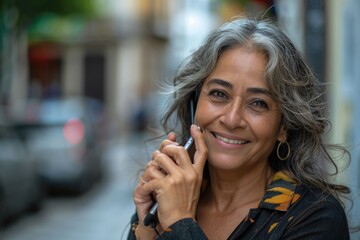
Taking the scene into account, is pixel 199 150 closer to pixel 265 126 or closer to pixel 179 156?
pixel 179 156

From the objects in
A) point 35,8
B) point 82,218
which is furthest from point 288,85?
point 35,8

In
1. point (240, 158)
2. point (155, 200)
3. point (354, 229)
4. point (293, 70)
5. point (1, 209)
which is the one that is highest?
point (293, 70)

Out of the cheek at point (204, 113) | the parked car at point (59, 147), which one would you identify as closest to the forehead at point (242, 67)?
the cheek at point (204, 113)

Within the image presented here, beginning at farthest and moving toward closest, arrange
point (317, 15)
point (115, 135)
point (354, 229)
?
point (115, 135), point (317, 15), point (354, 229)

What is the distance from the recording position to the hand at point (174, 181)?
1.99 m

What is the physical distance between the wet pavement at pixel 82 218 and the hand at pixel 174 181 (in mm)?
5577

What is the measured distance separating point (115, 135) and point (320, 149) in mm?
27274

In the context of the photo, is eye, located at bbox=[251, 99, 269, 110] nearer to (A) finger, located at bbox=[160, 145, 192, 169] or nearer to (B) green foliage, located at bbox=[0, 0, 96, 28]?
(A) finger, located at bbox=[160, 145, 192, 169]

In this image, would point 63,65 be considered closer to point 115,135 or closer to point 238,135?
point 115,135

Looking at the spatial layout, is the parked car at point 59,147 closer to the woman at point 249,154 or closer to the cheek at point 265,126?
the woman at point 249,154

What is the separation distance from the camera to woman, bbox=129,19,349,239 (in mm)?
2010

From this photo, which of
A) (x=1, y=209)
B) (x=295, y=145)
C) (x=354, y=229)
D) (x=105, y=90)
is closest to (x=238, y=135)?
(x=295, y=145)

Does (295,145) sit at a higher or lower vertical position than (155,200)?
higher

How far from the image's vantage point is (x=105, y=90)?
3428 centimetres
